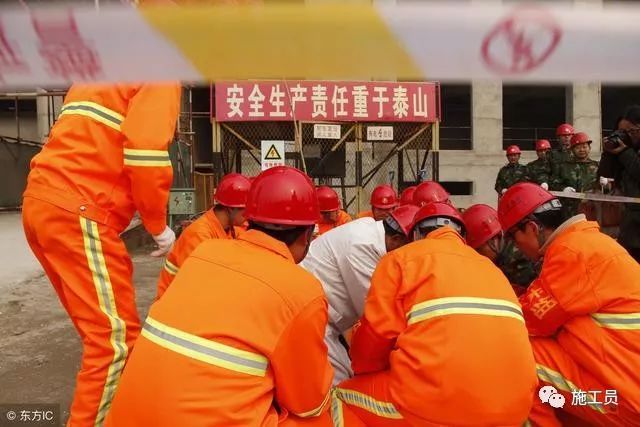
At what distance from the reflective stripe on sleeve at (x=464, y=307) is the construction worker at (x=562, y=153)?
4.95 m

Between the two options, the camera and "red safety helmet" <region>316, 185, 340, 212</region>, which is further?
"red safety helmet" <region>316, 185, 340, 212</region>

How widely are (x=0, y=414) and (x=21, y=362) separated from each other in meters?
1.07

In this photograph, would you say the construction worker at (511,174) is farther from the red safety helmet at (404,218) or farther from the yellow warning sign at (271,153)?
the red safety helmet at (404,218)

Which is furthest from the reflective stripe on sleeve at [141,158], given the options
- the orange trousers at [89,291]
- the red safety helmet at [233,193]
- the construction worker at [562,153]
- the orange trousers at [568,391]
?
the construction worker at [562,153]

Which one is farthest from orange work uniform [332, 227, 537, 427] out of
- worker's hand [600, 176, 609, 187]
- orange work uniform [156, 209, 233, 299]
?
worker's hand [600, 176, 609, 187]

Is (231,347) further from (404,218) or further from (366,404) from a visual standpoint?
(404,218)

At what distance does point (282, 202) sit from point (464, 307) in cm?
69

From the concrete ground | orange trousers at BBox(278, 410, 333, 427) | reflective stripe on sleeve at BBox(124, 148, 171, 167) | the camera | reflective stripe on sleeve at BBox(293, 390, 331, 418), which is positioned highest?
the camera

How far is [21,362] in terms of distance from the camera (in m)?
3.84

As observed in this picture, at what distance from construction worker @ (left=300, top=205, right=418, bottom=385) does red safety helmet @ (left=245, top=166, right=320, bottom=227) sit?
95 cm

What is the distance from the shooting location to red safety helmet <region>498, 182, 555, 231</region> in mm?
2271

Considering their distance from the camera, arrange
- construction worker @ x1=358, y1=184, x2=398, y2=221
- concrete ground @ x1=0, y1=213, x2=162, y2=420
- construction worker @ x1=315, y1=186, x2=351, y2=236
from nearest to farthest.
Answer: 1. concrete ground @ x1=0, y1=213, x2=162, y2=420
2. construction worker @ x1=358, y1=184, x2=398, y2=221
3. construction worker @ x1=315, y1=186, x2=351, y2=236

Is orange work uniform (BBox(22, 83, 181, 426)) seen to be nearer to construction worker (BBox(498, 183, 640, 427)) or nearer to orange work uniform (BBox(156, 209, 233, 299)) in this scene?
orange work uniform (BBox(156, 209, 233, 299))

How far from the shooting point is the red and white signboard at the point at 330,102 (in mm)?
7844
